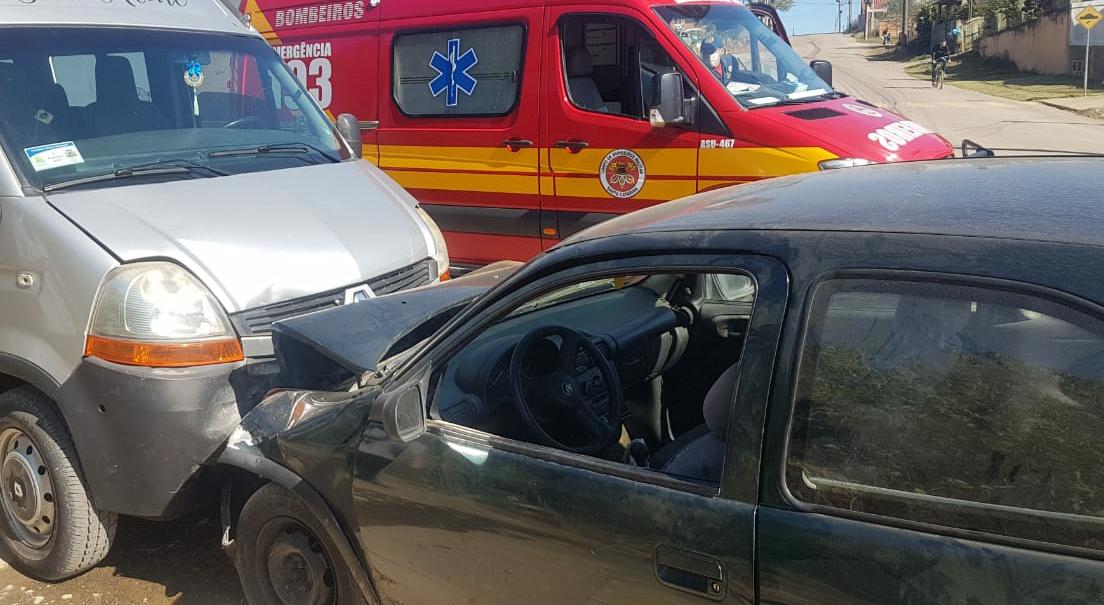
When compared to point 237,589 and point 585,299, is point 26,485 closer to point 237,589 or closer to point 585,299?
point 237,589

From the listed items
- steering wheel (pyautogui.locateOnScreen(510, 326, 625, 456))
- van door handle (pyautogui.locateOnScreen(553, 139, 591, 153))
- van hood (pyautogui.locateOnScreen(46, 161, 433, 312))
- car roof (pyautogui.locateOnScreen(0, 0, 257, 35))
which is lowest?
steering wheel (pyautogui.locateOnScreen(510, 326, 625, 456))

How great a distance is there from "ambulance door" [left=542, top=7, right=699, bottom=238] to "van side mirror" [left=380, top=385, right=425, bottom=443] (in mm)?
3696

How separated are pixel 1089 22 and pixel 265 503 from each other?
24666mm

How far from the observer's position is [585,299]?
3449 mm

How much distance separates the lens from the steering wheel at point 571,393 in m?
2.66

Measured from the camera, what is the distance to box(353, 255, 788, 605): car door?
200 centimetres

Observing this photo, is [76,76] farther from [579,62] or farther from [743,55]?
[743,55]

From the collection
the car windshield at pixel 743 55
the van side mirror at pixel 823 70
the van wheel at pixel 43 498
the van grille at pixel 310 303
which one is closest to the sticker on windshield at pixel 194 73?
the van grille at pixel 310 303

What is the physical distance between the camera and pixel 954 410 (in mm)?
1794

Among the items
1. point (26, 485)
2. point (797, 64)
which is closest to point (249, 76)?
point (26, 485)

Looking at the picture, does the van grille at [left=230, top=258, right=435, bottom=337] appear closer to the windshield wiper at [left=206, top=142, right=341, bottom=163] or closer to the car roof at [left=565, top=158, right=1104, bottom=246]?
the windshield wiper at [left=206, top=142, right=341, bottom=163]

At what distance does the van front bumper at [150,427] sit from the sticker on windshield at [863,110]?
4263 mm

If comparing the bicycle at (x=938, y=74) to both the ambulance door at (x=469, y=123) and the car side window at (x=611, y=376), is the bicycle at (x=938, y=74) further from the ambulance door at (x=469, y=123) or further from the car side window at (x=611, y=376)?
the car side window at (x=611, y=376)

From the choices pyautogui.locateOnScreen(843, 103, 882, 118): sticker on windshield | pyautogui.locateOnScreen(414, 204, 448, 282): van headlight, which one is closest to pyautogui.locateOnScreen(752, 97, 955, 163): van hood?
pyautogui.locateOnScreen(843, 103, 882, 118): sticker on windshield
